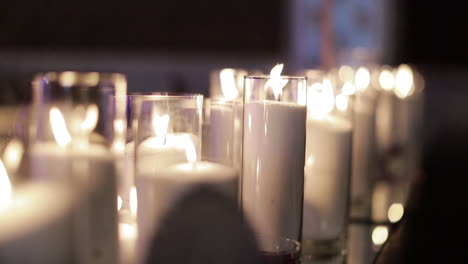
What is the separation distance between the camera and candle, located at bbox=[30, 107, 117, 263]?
59 cm

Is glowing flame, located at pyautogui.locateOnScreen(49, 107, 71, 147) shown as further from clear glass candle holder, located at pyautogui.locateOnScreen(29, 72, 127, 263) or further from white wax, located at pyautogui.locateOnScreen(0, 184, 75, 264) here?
white wax, located at pyautogui.locateOnScreen(0, 184, 75, 264)

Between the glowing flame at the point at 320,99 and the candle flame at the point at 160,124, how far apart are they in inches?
12.3

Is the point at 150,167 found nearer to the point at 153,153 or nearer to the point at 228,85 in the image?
the point at 153,153

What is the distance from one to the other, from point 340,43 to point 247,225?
3.64m

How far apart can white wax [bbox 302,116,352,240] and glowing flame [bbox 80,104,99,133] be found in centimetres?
33

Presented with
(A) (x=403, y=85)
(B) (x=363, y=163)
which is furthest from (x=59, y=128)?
(A) (x=403, y=85)

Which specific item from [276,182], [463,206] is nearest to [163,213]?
[276,182]

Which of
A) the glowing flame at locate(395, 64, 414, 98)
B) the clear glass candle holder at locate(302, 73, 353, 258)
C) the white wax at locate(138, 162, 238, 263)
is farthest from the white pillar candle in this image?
the glowing flame at locate(395, 64, 414, 98)

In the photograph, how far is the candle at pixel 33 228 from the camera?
1.39 ft

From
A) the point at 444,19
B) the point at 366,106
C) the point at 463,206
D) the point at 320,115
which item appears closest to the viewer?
the point at 320,115

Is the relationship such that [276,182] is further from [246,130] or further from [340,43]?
[340,43]

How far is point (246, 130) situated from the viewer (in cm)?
73

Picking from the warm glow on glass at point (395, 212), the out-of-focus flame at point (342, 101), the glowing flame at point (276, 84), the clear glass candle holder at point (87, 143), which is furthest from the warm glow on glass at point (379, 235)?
the clear glass candle holder at point (87, 143)

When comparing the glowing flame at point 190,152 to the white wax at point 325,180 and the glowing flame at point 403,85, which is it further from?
the glowing flame at point 403,85
